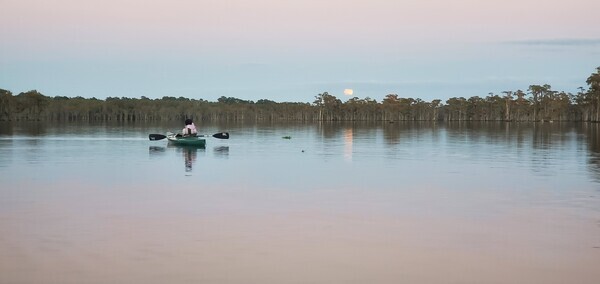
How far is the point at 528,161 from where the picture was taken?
1197 inches

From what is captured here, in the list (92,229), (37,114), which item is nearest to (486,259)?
(92,229)

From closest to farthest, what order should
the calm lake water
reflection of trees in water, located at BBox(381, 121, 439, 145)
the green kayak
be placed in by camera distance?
the calm lake water
the green kayak
reflection of trees in water, located at BBox(381, 121, 439, 145)

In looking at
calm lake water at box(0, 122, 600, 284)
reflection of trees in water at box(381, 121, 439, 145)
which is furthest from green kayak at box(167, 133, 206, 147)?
reflection of trees in water at box(381, 121, 439, 145)

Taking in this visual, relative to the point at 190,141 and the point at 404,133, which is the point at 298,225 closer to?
the point at 190,141

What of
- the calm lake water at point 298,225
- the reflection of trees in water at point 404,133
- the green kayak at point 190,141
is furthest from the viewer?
the reflection of trees in water at point 404,133

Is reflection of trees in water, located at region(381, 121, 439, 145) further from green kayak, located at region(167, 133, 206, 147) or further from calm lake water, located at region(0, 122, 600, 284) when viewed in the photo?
calm lake water, located at region(0, 122, 600, 284)

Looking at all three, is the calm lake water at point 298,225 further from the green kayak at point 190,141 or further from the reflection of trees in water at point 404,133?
the reflection of trees in water at point 404,133

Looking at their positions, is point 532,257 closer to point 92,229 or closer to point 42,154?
point 92,229

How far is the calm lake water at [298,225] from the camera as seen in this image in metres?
10.1

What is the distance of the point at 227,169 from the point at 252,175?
264 centimetres

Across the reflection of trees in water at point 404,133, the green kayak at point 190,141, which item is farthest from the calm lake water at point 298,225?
the reflection of trees in water at point 404,133

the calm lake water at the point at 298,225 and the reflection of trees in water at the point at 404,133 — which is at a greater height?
the reflection of trees in water at the point at 404,133

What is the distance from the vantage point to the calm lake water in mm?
10078

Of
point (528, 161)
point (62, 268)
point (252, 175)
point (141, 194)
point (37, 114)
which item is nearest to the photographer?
point (62, 268)
